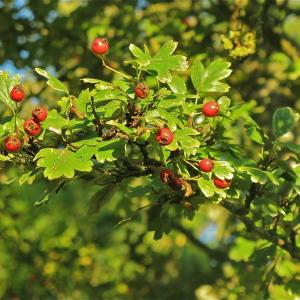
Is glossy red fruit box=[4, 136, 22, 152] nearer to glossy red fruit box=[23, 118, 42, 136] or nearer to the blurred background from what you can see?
glossy red fruit box=[23, 118, 42, 136]

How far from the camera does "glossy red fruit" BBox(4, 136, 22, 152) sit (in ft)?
8.43

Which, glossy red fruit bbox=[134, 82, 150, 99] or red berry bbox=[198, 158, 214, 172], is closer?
glossy red fruit bbox=[134, 82, 150, 99]

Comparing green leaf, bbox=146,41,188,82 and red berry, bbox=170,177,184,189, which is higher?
green leaf, bbox=146,41,188,82

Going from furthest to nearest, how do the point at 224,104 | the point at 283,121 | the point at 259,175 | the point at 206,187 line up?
the point at 283,121
the point at 224,104
the point at 259,175
the point at 206,187

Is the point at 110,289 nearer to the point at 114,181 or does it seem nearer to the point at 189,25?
the point at 189,25

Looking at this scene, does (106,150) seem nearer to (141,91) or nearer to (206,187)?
(141,91)

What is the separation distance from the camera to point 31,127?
2621 millimetres

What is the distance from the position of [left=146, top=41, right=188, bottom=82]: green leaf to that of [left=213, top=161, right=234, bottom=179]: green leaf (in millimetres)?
390

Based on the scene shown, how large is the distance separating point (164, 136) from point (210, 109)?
0.33 metres

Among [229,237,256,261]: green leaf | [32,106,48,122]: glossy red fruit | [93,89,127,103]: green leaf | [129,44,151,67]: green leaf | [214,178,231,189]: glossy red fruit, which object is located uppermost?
[129,44,151,67]: green leaf

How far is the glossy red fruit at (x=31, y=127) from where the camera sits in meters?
2.62

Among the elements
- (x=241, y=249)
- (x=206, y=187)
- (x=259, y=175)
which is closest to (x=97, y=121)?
(x=206, y=187)

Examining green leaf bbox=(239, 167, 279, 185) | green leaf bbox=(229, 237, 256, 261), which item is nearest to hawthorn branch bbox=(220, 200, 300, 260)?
green leaf bbox=(239, 167, 279, 185)

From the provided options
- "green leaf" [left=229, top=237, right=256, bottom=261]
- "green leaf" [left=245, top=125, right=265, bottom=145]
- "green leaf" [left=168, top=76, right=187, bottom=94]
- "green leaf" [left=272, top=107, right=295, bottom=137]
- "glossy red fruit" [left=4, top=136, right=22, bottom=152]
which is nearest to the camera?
"glossy red fruit" [left=4, top=136, right=22, bottom=152]
